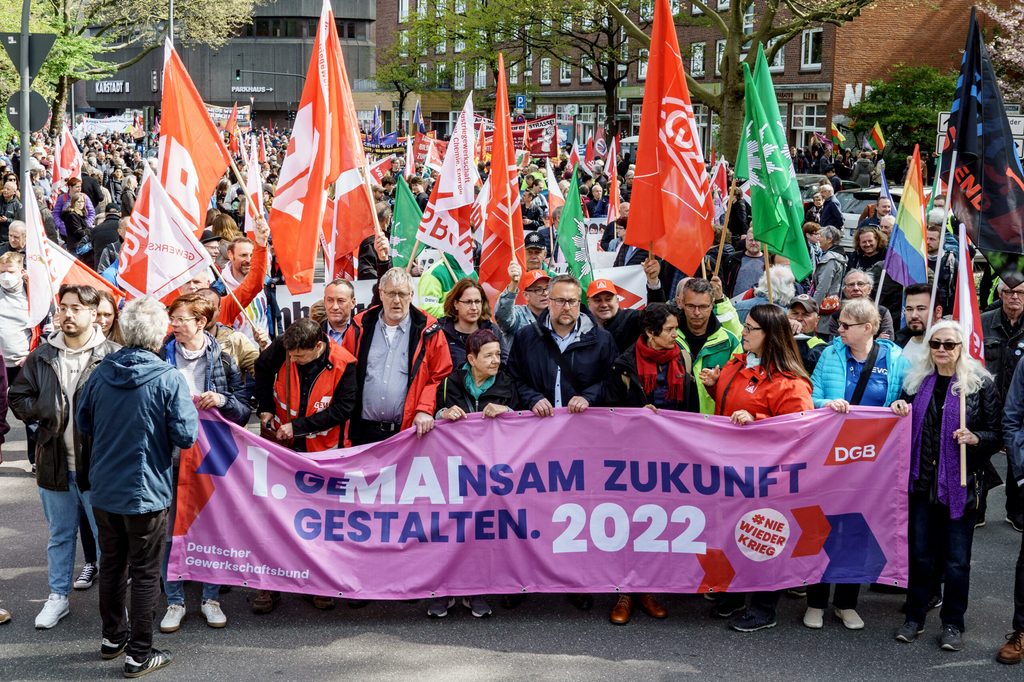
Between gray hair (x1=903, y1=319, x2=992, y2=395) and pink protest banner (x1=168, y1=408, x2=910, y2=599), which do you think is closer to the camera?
gray hair (x1=903, y1=319, x2=992, y2=395)

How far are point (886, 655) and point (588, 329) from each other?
2.26 m

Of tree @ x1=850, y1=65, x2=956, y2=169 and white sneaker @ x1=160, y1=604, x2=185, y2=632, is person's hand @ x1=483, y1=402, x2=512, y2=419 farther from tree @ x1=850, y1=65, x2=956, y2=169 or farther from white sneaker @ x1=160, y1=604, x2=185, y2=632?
tree @ x1=850, y1=65, x2=956, y2=169

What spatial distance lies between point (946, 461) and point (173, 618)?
12.9 feet

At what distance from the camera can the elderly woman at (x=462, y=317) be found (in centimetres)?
658

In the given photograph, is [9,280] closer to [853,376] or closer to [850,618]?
[853,376]

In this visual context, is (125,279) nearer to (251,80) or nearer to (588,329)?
(588,329)

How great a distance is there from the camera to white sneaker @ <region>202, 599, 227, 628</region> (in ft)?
19.3

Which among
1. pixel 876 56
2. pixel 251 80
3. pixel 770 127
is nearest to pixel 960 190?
pixel 770 127

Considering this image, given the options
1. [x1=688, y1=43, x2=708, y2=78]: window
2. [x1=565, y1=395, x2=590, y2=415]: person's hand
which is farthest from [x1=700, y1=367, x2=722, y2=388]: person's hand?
[x1=688, y1=43, x2=708, y2=78]: window

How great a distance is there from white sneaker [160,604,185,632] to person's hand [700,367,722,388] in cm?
298

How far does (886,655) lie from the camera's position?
18.6 feet

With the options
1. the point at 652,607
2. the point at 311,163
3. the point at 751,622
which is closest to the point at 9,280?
the point at 311,163

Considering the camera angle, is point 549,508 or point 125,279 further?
point 125,279

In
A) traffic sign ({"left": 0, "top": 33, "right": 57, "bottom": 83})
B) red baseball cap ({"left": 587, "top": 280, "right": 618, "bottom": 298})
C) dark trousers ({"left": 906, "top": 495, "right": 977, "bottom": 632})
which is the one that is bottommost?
dark trousers ({"left": 906, "top": 495, "right": 977, "bottom": 632})
